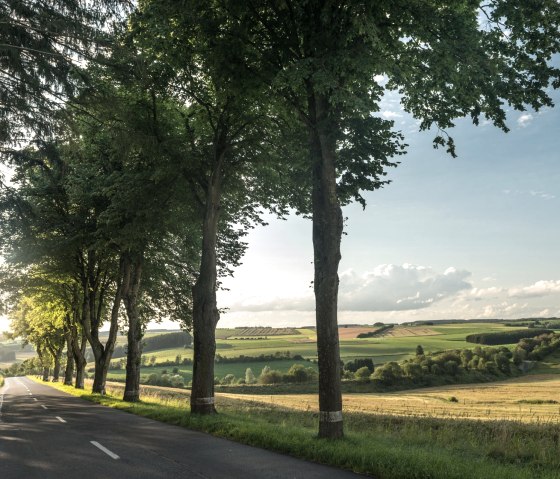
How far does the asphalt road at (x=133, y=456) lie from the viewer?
8.44m

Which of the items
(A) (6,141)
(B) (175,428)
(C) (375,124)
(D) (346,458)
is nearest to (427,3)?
(C) (375,124)

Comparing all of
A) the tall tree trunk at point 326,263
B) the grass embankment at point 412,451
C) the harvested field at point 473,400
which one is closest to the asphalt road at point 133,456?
the grass embankment at point 412,451

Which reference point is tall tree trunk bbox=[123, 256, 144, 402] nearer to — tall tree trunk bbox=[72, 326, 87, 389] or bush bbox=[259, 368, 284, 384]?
tall tree trunk bbox=[72, 326, 87, 389]

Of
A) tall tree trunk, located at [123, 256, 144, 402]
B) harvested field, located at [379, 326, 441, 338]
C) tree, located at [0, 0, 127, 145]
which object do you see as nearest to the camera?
tree, located at [0, 0, 127, 145]

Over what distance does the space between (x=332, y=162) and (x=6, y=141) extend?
12018mm

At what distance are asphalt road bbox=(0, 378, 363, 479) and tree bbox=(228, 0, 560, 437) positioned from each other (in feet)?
8.81

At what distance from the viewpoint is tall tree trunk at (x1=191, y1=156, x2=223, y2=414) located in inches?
666

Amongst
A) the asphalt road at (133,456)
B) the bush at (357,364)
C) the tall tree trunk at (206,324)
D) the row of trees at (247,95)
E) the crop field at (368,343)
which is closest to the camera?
the asphalt road at (133,456)

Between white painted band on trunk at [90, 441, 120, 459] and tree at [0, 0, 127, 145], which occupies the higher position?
tree at [0, 0, 127, 145]

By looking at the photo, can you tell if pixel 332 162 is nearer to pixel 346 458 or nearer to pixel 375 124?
pixel 375 124

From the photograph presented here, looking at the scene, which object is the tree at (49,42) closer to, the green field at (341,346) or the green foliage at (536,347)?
the green field at (341,346)

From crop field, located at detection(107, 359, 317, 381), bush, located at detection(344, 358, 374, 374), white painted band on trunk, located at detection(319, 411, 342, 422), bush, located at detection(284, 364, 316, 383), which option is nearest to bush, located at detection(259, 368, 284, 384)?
bush, located at detection(284, 364, 316, 383)

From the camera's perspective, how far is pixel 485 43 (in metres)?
11.7

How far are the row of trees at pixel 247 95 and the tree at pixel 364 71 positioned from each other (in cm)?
4
